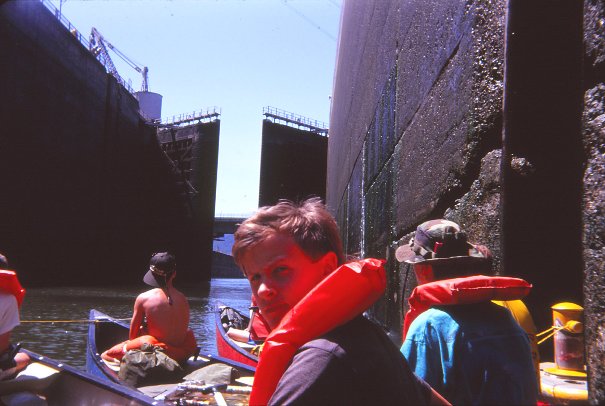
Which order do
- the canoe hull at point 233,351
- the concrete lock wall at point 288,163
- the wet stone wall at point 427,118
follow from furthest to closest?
the concrete lock wall at point 288,163 < the canoe hull at point 233,351 < the wet stone wall at point 427,118

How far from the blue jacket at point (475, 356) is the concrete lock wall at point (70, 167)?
18.0 meters

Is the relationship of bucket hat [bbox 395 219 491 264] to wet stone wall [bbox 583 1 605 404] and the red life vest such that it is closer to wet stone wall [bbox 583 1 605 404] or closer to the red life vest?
wet stone wall [bbox 583 1 605 404]

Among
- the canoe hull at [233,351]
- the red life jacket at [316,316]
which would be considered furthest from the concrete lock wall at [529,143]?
the canoe hull at [233,351]

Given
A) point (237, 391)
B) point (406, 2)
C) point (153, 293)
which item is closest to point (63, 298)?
point (153, 293)

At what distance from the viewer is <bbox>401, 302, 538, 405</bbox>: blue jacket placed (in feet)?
4.11

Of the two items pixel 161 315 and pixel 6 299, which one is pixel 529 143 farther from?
pixel 161 315

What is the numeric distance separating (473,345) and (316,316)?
59 cm

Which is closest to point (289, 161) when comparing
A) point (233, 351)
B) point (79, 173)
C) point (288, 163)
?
point (288, 163)

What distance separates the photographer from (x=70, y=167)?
2058cm

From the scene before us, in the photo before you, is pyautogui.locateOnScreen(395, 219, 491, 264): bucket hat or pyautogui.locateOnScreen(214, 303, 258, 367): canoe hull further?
pyautogui.locateOnScreen(214, 303, 258, 367): canoe hull

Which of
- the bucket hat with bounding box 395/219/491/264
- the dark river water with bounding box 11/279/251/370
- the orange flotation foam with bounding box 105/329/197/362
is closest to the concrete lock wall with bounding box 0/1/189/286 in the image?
the dark river water with bounding box 11/279/251/370

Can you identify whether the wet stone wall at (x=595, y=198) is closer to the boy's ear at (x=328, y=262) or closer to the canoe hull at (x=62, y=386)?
the boy's ear at (x=328, y=262)

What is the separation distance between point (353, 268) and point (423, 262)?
2.41 feet

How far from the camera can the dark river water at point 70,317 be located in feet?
30.2
